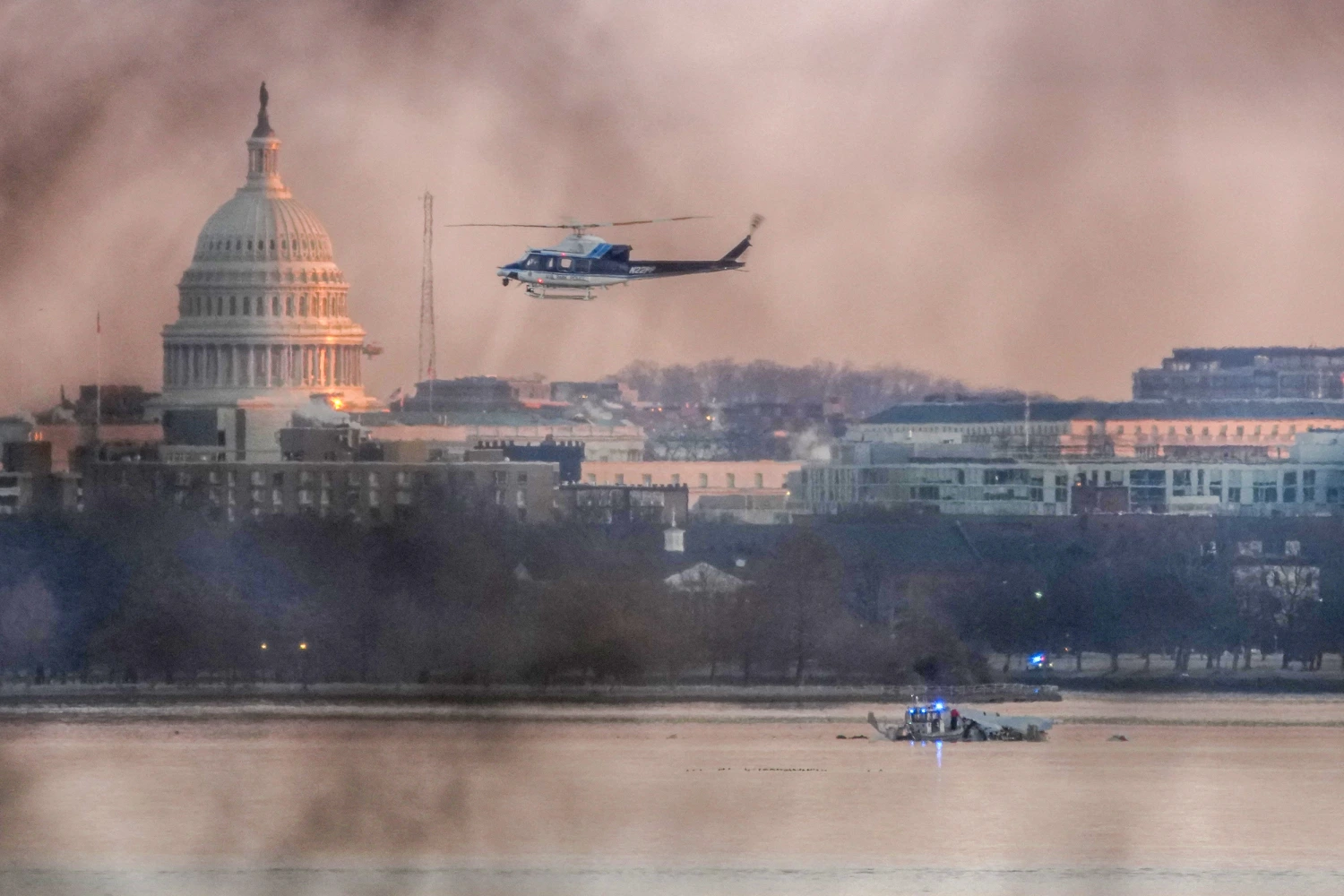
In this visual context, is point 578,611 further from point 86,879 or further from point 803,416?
point 803,416

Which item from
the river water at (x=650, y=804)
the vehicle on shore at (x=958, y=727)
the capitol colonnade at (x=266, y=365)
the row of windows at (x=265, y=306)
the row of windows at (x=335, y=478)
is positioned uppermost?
the row of windows at (x=265, y=306)

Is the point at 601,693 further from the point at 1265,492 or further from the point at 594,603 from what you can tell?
the point at 1265,492

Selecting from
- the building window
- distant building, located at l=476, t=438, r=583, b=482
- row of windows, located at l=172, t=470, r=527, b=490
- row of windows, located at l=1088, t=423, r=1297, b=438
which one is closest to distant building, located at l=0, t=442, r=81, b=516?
row of windows, located at l=172, t=470, r=527, b=490

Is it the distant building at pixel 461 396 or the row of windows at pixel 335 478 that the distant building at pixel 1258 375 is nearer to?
the distant building at pixel 461 396

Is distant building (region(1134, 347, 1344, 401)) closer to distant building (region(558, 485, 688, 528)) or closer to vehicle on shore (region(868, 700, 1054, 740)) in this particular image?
distant building (region(558, 485, 688, 528))

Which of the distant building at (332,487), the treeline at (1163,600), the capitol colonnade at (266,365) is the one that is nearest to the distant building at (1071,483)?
the distant building at (332,487)

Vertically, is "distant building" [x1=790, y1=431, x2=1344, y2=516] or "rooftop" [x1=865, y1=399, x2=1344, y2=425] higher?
"rooftop" [x1=865, y1=399, x2=1344, y2=425]

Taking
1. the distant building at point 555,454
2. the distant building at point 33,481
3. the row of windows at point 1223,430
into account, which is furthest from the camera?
the row of windows at point 1223,430

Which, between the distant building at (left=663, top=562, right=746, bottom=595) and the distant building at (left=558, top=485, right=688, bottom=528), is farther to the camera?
the distant building at (left=558, top=485, right=688, bottom=528)
